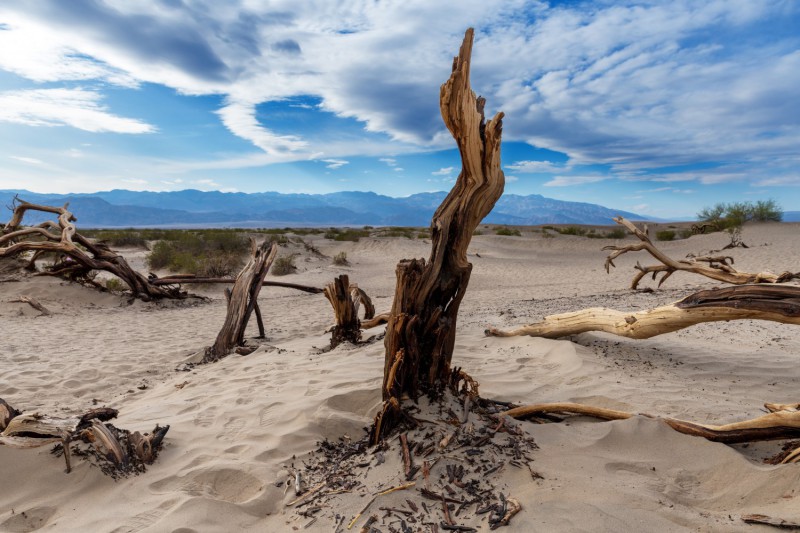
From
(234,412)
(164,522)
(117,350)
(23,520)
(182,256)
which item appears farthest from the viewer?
(182,256)

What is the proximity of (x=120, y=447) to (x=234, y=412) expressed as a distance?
1.04 m

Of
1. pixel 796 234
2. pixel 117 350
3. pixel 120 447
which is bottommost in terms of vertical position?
pixel 117 350

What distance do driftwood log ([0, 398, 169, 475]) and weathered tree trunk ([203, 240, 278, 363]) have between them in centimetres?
319

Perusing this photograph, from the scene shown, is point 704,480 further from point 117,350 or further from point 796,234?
point 796,234

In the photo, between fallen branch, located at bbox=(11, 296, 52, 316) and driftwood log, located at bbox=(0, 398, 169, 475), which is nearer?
driftwood log, located at bbox=(0, 398, 169, 475)

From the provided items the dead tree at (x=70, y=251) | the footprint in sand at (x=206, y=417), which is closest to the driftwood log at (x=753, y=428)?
the footprint in sand at (x=206, y=417)

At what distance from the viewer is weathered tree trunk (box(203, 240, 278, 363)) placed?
6.43 meters

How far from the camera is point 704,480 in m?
2.62

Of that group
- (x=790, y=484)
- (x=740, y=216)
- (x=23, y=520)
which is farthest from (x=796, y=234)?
(x=23, y=520)

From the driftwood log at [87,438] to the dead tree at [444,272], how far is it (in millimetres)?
1512

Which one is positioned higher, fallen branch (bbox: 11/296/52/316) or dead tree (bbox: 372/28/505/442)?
dead tree (bbox: 372/28/505/442)

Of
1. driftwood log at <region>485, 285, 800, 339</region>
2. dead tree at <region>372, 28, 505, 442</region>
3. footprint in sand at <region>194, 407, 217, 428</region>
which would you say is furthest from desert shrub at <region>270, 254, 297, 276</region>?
dead tree at <region>372, 28, 505, 442</region>

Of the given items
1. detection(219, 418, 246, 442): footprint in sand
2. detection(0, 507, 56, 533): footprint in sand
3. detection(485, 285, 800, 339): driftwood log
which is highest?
Answer: detection(485, 285, 800, 339): driftwood log

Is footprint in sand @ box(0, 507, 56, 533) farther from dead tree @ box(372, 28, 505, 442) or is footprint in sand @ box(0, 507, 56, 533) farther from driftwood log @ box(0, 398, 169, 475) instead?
dead tree @ box(372, 28, 505, 442)
